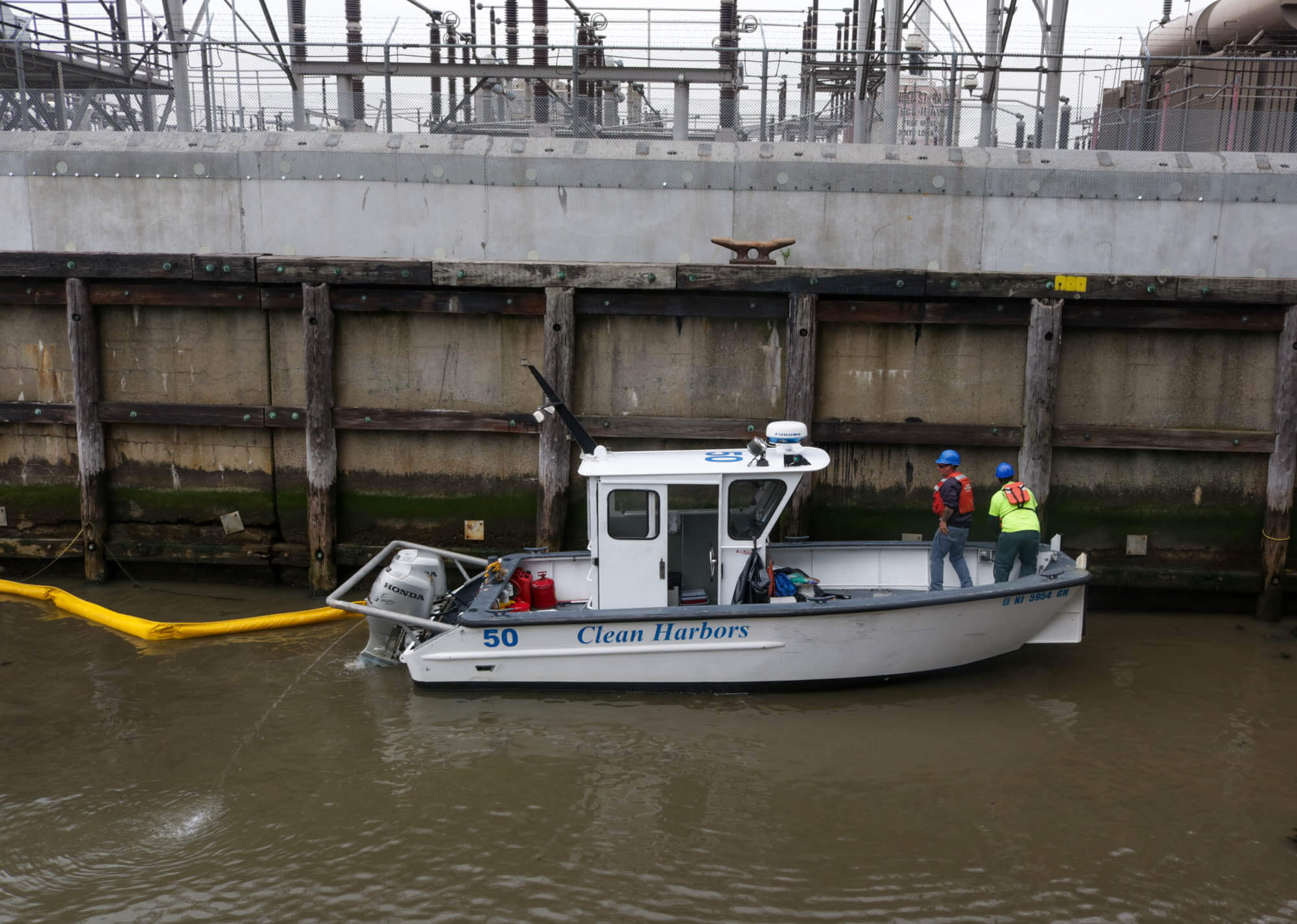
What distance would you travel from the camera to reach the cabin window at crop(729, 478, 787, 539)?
703 cm

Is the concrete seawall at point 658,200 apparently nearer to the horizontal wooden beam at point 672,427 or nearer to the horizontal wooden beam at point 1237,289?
the horizontal wooden beam at point 1237,289

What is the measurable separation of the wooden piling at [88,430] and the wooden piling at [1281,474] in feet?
35.0

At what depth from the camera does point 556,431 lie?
27.8ft

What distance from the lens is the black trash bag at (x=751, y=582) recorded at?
7027 mm

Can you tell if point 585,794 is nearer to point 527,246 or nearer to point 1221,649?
point 1221,649

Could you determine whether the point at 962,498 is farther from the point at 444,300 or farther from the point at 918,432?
the point at 444,300

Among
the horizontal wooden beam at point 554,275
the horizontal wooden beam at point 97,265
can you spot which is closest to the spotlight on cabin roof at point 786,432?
the horizontal wooden beam at point 554,275

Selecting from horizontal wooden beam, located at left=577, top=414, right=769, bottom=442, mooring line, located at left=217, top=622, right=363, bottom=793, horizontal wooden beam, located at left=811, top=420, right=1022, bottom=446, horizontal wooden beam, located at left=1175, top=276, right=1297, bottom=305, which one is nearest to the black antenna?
horizontal wooden beam, located at left=577, top=414, right=769, bottom=442

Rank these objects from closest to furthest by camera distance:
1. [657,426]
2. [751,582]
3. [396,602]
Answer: [751,582] < [396,602] < [657,426]

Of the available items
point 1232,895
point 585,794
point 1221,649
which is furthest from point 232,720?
point 1221,649

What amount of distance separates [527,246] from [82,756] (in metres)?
6.54

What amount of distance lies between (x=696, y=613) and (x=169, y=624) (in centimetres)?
463

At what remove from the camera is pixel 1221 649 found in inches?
304

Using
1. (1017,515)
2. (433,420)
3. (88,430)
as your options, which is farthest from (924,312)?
(88,430)
